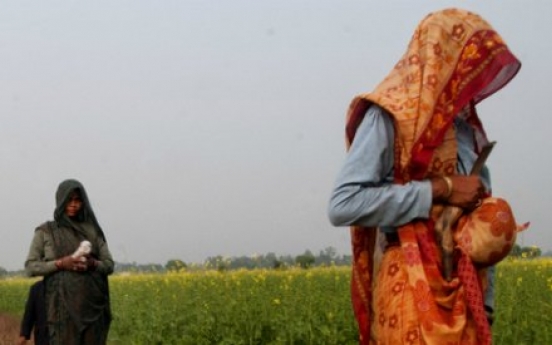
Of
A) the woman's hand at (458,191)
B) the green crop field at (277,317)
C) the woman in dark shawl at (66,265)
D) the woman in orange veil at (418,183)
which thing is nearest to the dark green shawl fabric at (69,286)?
the woman in dark shawl at (66,265)

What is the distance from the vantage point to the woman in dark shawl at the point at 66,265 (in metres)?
6.24

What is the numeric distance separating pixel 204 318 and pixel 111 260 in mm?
2818

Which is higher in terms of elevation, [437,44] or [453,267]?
[437,44]

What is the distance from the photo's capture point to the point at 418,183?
242 centimetres

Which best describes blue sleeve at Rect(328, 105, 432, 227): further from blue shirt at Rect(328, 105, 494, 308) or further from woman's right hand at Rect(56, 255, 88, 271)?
woman's right hand at Rect(56, 255, 88, 271)

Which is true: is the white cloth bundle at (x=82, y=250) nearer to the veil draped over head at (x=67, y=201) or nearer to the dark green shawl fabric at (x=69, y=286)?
the dark green shawl fabric at (x=69, y=286)

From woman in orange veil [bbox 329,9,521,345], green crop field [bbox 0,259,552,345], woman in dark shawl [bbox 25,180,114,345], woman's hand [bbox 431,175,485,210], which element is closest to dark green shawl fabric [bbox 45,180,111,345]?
woman in dark shawl [bbox 25,180,114,345]

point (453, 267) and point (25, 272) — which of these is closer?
point (453, 267)

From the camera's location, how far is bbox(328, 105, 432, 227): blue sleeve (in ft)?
7.82

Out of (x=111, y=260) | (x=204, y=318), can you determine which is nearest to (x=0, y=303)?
(x=204, y=318)

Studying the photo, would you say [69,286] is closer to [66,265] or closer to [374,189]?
[66,265]

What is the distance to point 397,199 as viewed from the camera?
2381 millimetres

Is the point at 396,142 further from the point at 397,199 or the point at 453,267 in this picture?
the point at 453,267

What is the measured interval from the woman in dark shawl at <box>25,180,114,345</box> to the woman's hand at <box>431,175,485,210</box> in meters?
4.18
